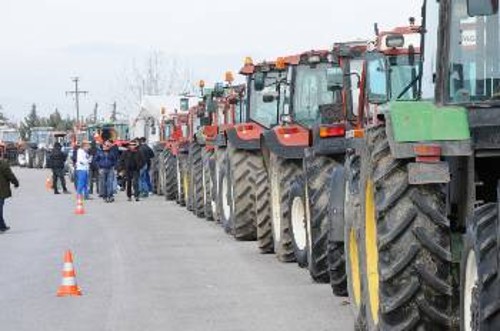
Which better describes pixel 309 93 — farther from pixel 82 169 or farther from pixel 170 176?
pixel 82 169

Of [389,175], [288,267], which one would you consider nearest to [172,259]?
[288,267]

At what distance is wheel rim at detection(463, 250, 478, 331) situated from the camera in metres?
6.38

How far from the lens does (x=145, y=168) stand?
34.0 metres

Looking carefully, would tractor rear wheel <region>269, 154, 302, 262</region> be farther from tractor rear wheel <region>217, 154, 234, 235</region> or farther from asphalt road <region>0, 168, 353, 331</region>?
tractor rear wheel <region>217, 154, 234, 235</region>

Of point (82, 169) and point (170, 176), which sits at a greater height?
point (82, 169)

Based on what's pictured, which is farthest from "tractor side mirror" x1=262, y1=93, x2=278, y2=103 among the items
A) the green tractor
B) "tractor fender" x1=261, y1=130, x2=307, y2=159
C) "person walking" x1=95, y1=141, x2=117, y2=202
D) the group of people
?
"person walking" x1=95, y1=141, x2=117, y2=202

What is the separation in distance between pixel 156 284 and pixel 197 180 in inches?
457

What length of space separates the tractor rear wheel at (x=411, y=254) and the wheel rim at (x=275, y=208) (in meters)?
7.58

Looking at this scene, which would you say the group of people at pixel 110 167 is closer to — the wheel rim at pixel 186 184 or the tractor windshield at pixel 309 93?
the wheel rim at pixel 186 184

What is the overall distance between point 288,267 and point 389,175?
7001mm

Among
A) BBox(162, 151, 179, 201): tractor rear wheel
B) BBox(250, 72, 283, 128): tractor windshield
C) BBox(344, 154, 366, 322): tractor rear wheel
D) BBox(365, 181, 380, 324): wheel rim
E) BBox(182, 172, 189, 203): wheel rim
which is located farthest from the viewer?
BBox(162, 151, 179, 201): tractor rear wheel

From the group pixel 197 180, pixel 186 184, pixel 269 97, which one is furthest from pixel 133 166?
pixel 269 97

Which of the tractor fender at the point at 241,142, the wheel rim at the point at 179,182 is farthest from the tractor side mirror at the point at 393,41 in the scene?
the wheel rim at the point at 179,182

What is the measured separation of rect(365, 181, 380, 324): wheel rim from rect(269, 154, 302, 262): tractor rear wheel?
6011mm
